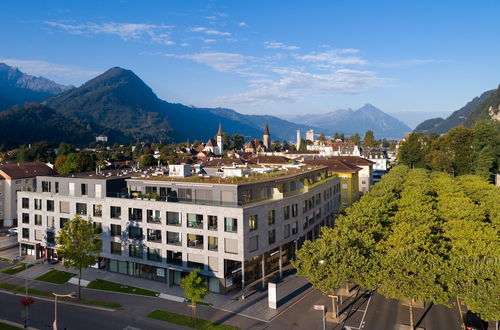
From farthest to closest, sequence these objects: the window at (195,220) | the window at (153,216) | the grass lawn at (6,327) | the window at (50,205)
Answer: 1. the window at (50,205)
2. the window at (153,216)
3. the window at (195,220)
4. the grass lawn at (6,327)

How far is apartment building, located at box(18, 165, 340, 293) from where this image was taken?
4875 centimetres

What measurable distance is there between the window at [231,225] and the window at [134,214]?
14639 millimetres

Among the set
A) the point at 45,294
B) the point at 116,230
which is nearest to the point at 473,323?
the point at 116,230

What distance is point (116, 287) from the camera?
51.7 meters

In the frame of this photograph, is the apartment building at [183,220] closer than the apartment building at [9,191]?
Yes

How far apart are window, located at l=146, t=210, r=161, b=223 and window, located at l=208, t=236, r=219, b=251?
8.81 meters

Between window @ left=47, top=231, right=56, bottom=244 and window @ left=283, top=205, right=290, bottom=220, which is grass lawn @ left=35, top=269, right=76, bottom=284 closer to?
window @ left=47, top=231, right=56, bottom=244

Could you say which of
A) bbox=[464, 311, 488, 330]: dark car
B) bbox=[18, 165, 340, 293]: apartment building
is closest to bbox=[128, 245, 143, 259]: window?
bbox=[18, 165, 340, 293]: apartment building

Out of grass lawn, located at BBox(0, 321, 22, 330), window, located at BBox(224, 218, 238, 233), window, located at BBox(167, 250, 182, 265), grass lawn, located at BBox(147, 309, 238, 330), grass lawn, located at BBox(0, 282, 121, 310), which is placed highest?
window, located at BBox(224, 218, 238, 233)

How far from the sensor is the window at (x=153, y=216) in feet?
174

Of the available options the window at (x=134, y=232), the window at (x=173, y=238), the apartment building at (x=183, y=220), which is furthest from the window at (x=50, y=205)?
the window at (x=173, y=238)

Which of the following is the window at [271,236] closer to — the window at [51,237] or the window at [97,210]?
the window at [97,210]

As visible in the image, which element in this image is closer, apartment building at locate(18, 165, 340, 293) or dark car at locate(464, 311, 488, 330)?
dark car at locate(464, 311, 488, 330)

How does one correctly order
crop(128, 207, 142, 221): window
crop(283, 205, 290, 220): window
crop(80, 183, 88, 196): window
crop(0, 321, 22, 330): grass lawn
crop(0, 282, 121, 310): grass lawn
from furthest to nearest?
crop(80, 183, 88, 196): window
crop(283, 205, 290, 220): window
crop(128, 207, 142, 221): window
crop(0, 282, 121, 310): grass lawn
crop(0, 321, 22, 330): grass lawn
